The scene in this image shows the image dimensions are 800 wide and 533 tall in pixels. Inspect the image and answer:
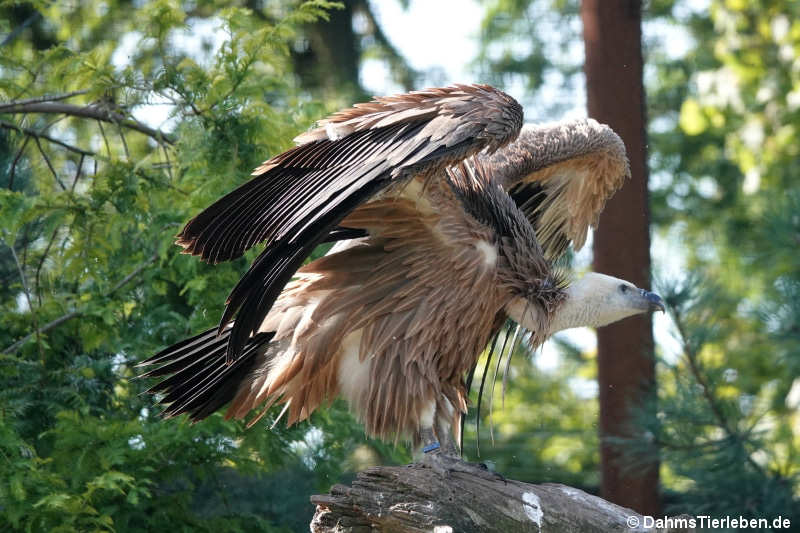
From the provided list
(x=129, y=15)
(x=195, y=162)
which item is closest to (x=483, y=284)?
(x=195, y=162)

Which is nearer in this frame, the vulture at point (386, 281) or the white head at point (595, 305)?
the vulture at point (386, 281)

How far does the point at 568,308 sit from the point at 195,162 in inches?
62.0

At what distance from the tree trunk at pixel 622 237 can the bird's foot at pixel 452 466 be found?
1.74 m

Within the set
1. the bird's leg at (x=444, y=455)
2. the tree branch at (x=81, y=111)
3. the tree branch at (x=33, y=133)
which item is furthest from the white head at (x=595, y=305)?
the tree branch at (x=33, y=133)

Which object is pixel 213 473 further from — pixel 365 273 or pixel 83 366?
pixel 365 273

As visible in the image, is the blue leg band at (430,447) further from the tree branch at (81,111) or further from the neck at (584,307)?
the tree branch at (81,111)

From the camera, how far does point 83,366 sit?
442 cm

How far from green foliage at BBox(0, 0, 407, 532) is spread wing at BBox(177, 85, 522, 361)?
3.19 ft

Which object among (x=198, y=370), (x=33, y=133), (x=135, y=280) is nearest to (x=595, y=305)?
(x=198, y=370)

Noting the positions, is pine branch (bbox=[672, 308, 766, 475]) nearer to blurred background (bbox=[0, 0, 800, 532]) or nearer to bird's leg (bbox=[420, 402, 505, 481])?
blurred background (bbox=[0, 0, 800, 532])

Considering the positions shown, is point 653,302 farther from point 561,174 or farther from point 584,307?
point 561,174

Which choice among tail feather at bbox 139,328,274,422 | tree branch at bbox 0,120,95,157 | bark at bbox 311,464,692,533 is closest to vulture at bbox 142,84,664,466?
tail feather at bbox 139,328,274,422

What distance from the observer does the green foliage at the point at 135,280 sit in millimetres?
4137

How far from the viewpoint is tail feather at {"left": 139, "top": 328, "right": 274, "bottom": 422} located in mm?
3752
